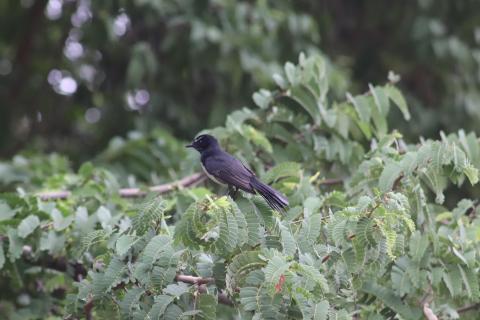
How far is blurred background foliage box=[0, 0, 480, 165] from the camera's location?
7500 millimetres

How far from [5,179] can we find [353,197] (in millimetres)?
2619

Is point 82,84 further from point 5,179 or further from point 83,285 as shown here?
point 83,285

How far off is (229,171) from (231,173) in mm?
34

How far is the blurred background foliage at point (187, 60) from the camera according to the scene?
7500 millimetres

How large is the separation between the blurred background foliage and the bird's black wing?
215 cm

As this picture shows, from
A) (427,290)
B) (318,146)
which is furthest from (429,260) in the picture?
(318,146)

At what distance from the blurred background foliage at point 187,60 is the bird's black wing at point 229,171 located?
2155 mm

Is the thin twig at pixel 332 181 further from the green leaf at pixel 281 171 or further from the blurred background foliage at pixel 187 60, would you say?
the blurred background foliage at pixel 187 60

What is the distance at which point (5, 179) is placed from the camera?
614 cm

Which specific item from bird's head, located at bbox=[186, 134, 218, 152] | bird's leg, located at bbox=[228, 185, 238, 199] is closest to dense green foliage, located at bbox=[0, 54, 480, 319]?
bird's leg, located at bbox=[228, 185, 238, 199]

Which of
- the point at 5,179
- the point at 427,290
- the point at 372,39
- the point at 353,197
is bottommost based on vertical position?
the point at 5,179

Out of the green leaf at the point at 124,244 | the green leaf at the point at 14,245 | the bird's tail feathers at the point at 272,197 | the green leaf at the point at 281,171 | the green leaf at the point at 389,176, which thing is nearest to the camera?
the green leaf at the point at 124,244

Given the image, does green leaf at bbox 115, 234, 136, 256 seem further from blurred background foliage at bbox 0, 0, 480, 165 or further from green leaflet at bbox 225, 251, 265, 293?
blurred background foliage at bbox 0, 0, 480, 165

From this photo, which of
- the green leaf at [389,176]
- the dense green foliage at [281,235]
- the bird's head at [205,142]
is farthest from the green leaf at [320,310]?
the bird's head at [205,142]
